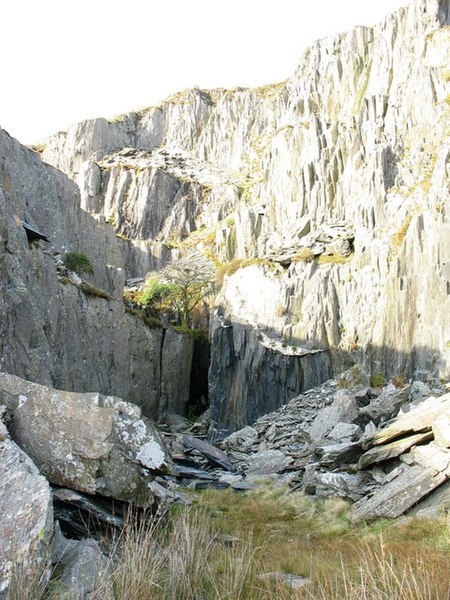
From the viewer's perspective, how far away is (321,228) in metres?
39.6

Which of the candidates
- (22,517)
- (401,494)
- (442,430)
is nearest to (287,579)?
(22,517)

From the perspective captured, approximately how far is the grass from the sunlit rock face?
15679mm

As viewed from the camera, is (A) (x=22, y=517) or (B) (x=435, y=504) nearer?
(A) (x=22, y=517)

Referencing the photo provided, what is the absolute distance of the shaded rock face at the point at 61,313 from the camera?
16.8m

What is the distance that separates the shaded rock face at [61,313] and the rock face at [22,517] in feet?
29.6

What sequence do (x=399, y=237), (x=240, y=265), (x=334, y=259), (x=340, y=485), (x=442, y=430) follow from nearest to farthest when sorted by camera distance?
(x=442, y=430), (x=340, y=485), (x=399, y=237), (x=334, y=259), (x=240, y=265)

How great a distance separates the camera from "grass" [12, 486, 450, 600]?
5.05m

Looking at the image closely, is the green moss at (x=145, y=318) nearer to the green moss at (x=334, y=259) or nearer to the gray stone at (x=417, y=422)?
the green moss at (x=334, y=259)

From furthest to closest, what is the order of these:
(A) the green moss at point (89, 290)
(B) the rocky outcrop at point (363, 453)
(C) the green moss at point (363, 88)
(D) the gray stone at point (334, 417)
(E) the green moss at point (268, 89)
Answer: (E) the green moss at point (268, 89) < (C) the green moss at point (363, 88) < (A) the green moss at point (89, 290) < (D) the gray stone at point (334, 417) < (B) the rocky outcrop at point (363, 453)

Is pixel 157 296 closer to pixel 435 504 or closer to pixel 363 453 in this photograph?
pixel 363 453

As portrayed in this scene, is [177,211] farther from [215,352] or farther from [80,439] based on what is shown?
[80,439]

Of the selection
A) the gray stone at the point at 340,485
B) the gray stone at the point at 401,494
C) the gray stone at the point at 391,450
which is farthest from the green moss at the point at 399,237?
the gray stone at the point at 401,494

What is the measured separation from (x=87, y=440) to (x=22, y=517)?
208 centimetres

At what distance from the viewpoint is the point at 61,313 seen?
2428 cm
